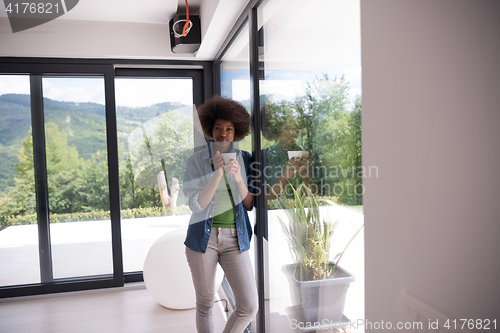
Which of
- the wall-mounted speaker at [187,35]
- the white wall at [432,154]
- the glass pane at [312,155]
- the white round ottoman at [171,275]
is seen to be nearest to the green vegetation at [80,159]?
the wall-mounted speaker at [187,35]

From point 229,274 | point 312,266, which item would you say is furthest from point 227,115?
point 312,266

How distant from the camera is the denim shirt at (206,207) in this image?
1.72m

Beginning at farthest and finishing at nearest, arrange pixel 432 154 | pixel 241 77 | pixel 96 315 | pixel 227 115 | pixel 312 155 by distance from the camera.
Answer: pixel 96 315 < pixel 241 77 < pixel 227 115 < pixel 312 155 < pixel 432 154

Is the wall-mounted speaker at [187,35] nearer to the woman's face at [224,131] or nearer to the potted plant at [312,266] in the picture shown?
the woman's face at [224,131]

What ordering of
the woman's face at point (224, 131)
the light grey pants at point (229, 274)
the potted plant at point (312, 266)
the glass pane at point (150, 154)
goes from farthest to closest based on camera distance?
the glass pane at point (150, 154), the woman's face at point (224, 131), the light grey pants at point (229, 274), the potted plant at point (312, 266)

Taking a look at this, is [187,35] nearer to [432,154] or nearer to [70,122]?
[70,122]

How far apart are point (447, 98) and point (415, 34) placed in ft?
0.46

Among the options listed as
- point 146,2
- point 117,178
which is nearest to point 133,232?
point 117,178

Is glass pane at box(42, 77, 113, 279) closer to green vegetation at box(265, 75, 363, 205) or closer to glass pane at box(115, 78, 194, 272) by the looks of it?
glass pane at box(115, 78, 194, 272)

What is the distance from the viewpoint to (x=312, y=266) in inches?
49.5

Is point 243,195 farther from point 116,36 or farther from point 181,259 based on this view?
point 116,36

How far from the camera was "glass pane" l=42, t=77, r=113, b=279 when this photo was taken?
121 inches

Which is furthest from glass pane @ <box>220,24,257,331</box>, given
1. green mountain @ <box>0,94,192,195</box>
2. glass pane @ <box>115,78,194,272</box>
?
green mountain @ <box>0,94,192,195</box>

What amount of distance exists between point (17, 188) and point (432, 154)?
3.44 meters
